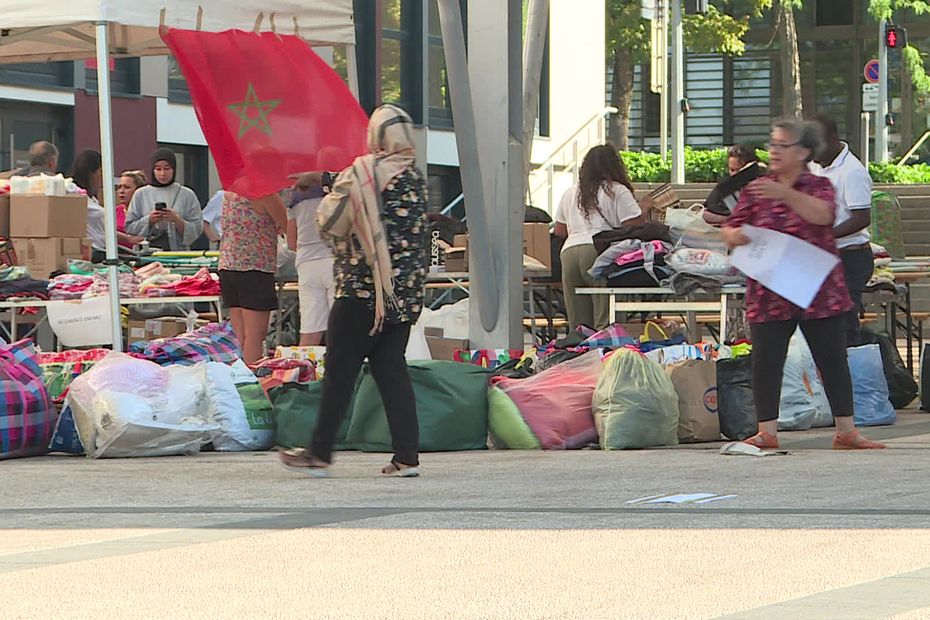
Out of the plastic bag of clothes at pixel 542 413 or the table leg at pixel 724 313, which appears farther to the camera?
the table leg at pixel 724 313

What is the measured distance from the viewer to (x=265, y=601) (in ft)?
18.9

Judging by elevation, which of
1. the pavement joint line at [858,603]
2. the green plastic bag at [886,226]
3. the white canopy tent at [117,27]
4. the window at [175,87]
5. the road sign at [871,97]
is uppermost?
the road sign at [871,97]

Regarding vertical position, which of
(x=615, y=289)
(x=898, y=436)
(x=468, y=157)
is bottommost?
(x=898, y=436)

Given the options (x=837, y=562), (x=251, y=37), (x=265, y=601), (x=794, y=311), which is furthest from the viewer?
(x=251, y=37)

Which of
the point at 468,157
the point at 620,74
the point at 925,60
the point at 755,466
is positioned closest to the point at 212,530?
the point at 755,466

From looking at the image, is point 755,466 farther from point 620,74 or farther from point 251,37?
point 620,74

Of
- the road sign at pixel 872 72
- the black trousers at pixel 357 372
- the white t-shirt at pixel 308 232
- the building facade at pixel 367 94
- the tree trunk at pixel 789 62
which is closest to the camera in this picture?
the black trousers at pixel 357 372

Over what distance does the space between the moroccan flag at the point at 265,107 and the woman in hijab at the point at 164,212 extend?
312 cm

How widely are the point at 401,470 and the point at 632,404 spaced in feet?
6.55

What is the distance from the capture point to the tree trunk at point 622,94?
136ft

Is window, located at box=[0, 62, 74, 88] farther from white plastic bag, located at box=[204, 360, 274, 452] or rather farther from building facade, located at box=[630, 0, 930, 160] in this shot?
building facade, located at box=[630, 0, 930, 160]

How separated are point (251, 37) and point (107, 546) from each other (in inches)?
251

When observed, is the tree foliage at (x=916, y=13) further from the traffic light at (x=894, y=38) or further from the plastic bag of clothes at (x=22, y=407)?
the plastic bag of clothes at (x=22, y=407)

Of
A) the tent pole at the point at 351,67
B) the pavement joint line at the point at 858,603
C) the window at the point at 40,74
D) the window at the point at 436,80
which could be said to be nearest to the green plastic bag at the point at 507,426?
the tent pole at the point at 351,67
